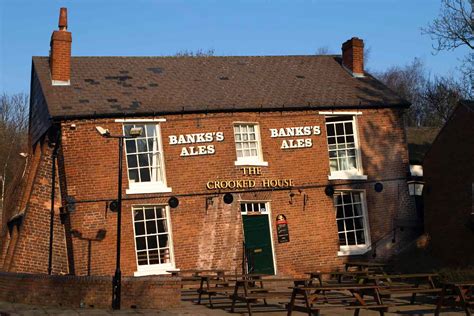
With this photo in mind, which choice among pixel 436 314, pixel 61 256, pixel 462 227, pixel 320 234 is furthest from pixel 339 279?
pixel 61 256

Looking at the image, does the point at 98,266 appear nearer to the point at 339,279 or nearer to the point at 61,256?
the point at 61,256

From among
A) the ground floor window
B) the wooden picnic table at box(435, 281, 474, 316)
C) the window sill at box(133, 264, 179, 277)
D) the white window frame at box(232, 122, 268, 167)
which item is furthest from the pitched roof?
the wooden picnic table at box(435, 281, 474, 316)

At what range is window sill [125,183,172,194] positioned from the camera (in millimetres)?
21922

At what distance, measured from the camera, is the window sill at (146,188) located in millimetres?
21922

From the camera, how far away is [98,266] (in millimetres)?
21141

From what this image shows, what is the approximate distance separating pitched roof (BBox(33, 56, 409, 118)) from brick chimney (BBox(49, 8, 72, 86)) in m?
0.33

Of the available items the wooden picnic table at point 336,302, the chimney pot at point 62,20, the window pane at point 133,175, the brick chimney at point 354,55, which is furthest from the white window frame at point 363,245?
the chimney pot at point 62,20

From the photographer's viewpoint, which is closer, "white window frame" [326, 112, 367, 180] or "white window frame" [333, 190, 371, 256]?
A: "white window frame" [333, 190, 371, 256]

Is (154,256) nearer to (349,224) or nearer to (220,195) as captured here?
(220,195)

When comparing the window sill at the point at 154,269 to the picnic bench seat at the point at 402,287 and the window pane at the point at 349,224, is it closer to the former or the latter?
the window pane at the point at 349,224

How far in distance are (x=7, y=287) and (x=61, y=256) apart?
614 centimetres

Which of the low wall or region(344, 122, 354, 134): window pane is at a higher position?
region(344, 122, 354, 134): window pane

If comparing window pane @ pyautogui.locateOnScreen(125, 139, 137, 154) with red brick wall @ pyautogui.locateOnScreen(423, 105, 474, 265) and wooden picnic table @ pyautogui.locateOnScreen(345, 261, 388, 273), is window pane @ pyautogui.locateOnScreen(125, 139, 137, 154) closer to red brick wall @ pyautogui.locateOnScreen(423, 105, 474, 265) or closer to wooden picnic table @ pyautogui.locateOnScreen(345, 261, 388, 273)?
wooden picnic table @ pyautogui.locateOnScreen(345, 261, 388, 273)

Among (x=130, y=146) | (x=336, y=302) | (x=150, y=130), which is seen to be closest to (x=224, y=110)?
(x=150, y=130)
